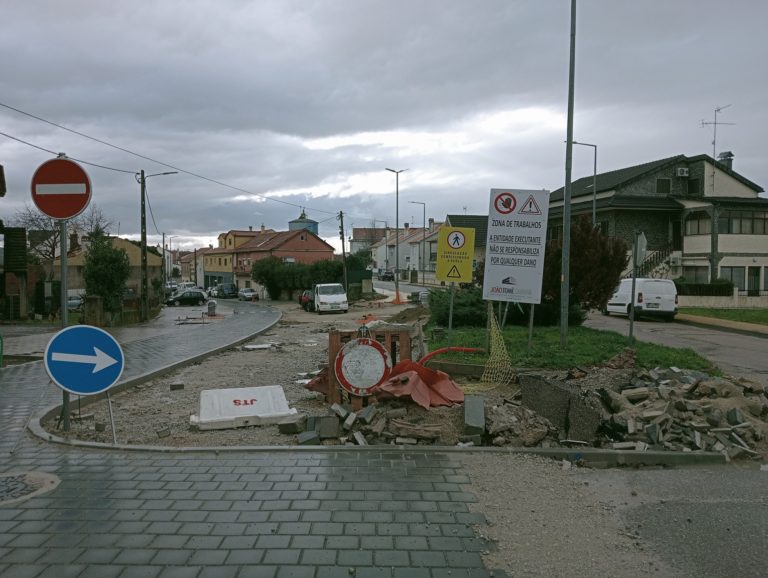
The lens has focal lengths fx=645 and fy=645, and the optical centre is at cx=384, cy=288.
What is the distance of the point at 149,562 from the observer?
3.79m

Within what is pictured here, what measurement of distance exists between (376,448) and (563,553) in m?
2.53

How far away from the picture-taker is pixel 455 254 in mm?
12711

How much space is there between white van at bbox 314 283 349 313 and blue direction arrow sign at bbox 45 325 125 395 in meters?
33.3

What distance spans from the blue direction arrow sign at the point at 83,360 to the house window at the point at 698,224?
134 feet

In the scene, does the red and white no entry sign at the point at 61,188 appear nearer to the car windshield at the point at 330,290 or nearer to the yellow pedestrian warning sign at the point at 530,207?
the yellow pedestrian warning sign at the point at 530,207

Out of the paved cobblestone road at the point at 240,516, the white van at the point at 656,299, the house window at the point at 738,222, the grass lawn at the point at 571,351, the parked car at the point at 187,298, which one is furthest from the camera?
the parked car at the point at 187,298

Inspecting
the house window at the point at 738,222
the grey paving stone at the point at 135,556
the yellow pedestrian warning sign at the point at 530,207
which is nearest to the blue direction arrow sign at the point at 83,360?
the grey paving stone at the point at 135,556

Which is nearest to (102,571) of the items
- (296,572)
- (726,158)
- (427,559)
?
(296,572)

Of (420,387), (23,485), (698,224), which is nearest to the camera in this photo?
(23,485)

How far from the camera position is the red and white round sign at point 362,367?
24.6ft

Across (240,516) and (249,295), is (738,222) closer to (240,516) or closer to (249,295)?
(240,516)

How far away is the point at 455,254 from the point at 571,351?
2868mm

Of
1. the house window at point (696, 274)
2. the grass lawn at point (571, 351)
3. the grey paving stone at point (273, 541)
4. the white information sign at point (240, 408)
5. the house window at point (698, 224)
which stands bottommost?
the grey paving stone at point (273, 541)

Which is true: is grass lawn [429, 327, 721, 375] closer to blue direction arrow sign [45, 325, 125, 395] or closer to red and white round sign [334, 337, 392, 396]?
red and white round sign [334, 337, 392, 396]
